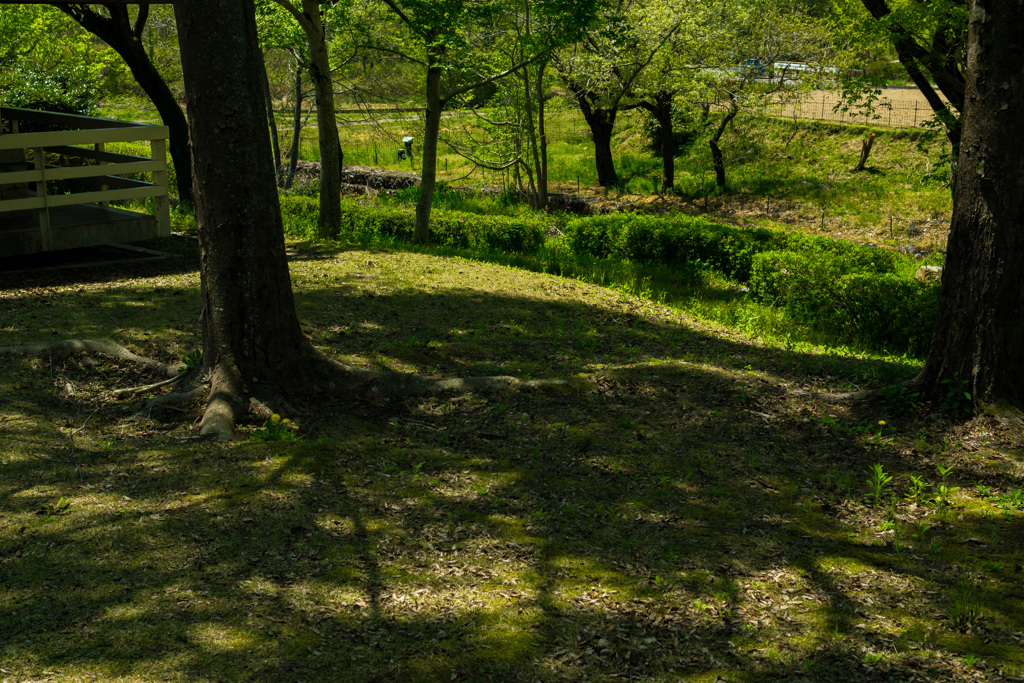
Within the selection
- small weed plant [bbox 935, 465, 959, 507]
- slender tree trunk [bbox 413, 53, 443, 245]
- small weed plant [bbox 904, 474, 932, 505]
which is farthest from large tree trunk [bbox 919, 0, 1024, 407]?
slender tree trunk [bbox 413, 53, 443, 245]

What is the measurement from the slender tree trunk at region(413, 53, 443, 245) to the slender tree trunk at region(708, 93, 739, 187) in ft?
47.4

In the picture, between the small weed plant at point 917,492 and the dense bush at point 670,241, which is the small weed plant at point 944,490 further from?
the dense bush at point 670,241

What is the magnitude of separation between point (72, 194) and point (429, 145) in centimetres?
692

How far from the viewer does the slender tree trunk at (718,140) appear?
1075 inches

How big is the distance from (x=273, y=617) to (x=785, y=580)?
8.79 ft

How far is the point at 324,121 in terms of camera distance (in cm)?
1548

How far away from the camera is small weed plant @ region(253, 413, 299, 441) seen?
572 centimetres

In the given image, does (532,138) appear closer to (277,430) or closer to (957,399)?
(957,399)

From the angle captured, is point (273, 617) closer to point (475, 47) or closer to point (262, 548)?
point (262, 548)

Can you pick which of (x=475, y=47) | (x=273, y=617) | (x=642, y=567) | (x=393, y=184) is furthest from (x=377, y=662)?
(x=393, y=184)

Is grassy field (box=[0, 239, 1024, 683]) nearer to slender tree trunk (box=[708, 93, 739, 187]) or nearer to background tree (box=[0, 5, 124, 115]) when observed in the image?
background tree (box=[0, 5, 124, 115])

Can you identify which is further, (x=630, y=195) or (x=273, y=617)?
(x=630, y=195)

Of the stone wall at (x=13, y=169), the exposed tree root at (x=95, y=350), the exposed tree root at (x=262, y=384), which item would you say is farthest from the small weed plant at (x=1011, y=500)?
the stone wall at (x=13, y=169)

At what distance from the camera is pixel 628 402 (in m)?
7.01
